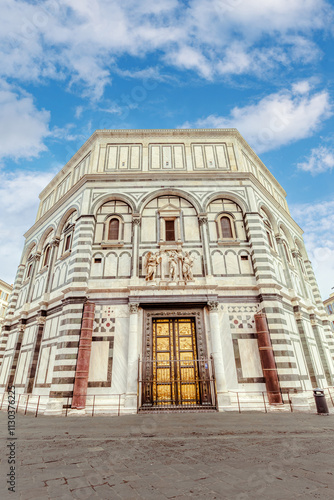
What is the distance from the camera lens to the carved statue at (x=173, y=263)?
37.7ft

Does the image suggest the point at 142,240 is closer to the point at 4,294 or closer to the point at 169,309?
the point at 169,309

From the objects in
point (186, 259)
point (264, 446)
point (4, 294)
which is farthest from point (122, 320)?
point (4, 294)

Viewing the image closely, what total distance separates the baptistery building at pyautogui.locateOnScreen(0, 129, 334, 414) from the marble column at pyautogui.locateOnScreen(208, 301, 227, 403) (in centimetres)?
4

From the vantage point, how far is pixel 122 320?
10.9 m

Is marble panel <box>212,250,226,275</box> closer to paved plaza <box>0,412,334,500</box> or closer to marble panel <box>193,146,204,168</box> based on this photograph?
marble panel <box>193,146,204,168</box>

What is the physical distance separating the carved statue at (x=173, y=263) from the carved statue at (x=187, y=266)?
36 cm

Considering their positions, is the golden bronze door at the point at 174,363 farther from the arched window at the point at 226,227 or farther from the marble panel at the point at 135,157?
the marble panel at the point at 135,157

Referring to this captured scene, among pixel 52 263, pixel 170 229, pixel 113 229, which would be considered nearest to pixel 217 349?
pixel 170 229

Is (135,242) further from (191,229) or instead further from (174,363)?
(174,363)

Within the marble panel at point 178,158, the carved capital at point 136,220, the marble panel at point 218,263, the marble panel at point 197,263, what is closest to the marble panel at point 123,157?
the marble panel at point 178,158

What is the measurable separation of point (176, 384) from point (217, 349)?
2.07 m

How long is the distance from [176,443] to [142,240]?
29.3 feet

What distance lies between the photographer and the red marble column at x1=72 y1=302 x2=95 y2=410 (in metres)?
9.30

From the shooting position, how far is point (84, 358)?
9750mm
